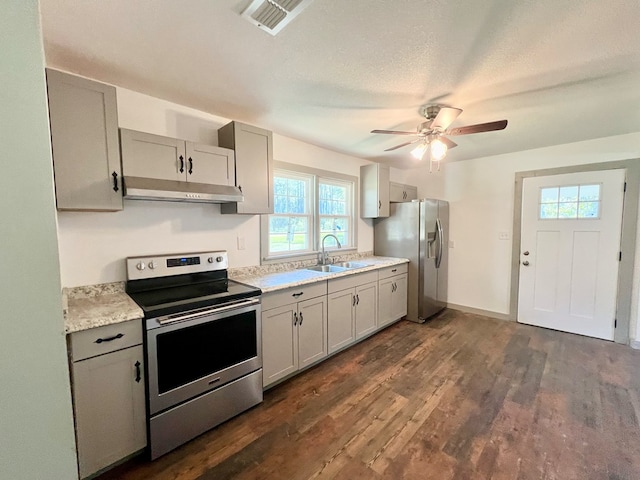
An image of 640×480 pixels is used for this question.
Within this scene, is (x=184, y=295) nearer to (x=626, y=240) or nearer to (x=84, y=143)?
(x=84, y=143)

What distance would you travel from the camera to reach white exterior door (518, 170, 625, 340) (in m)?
3.30

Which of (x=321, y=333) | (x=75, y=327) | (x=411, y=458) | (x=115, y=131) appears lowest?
(x=411, y=458)

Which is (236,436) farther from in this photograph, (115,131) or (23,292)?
(115,131)

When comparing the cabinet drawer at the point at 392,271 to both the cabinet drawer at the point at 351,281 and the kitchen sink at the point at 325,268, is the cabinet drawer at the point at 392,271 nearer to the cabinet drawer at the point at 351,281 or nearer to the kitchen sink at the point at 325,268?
the cabinet drawer at the point at 351,281

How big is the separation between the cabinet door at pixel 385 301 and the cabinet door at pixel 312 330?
1.03 metres

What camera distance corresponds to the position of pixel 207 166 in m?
2.26

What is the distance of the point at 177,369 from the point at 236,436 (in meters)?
0.63

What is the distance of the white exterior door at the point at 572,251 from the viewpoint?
130 inches

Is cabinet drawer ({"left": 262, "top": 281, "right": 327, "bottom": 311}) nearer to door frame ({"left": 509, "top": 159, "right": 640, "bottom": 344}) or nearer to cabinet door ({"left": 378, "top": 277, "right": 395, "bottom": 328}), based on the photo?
cabinet door ({"left": 378, "top": 277, "right": 395, "bottom": 328})

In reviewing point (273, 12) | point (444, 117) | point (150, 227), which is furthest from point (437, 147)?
point (150, 227)

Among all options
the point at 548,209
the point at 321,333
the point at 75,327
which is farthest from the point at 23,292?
the point at 548,209

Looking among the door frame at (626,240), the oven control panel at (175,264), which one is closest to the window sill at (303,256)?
the oven control panel at (175,264)

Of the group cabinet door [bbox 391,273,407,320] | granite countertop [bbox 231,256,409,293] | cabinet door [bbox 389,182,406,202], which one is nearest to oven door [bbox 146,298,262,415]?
granite countertop [bbox 231,256,409,293]

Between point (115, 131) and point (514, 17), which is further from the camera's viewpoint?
point (115, 131)
